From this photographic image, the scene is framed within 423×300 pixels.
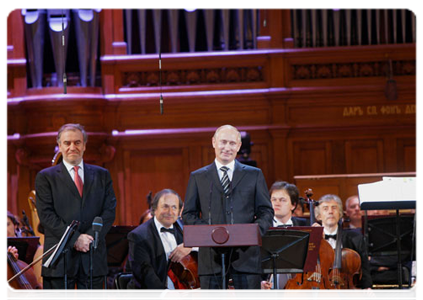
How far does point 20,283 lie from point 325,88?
484cm

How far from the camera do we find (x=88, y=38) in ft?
28.6

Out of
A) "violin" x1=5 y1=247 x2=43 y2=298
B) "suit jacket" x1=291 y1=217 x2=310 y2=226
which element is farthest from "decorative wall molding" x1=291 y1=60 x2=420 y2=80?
"violin" x1=5 y1=247 x2=43 y2=298

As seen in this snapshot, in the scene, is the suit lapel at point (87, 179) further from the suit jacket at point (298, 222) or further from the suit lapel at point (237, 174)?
the suit jacket at point (298, 222)

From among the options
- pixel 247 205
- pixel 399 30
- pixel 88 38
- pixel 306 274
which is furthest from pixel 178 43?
pixel 247 205

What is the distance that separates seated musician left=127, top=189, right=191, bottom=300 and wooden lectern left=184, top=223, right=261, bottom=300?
1.29m

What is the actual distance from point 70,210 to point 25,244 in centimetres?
85

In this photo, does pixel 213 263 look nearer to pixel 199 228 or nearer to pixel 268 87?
pixel 199 228

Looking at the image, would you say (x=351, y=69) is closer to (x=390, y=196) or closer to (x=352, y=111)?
(x=352, y=111)

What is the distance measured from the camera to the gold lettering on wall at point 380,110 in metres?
8.64

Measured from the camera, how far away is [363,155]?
28.7 feet

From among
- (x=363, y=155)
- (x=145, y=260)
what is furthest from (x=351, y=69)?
(x=145, y=260)

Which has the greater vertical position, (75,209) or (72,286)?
(75,209)

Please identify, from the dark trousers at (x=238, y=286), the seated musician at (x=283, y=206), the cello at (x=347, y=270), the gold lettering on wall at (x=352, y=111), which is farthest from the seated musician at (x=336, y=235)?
the gold lettering on wall at (x=352, y=111)

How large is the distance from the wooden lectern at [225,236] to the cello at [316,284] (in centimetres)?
151
